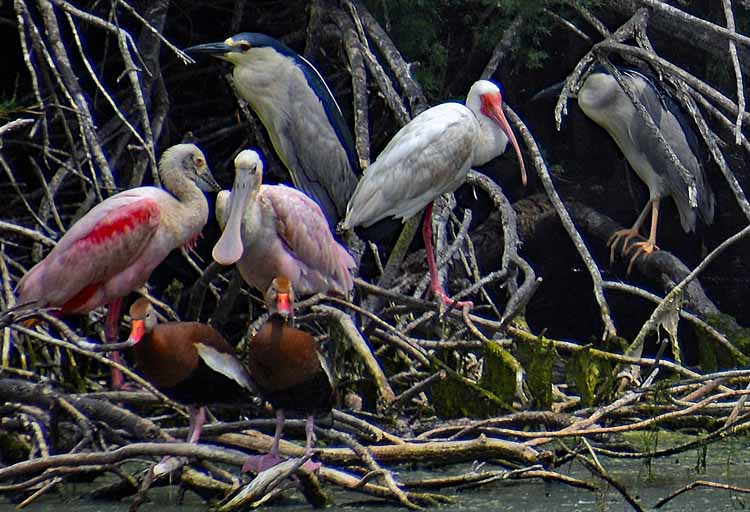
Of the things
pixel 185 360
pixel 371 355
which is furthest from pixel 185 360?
pixel 371 355

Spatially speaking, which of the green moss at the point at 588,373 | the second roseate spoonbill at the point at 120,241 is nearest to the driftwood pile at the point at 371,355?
the green moss at the point at 588,373

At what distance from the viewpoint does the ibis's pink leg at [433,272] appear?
593 cm

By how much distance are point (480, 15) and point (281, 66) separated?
1227mm

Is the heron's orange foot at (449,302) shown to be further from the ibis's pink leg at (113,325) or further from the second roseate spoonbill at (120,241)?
the ibis's pink leg at (113,325)

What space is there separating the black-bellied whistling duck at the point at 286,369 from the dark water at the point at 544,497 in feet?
1.00

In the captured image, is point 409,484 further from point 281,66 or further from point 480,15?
point 480,15

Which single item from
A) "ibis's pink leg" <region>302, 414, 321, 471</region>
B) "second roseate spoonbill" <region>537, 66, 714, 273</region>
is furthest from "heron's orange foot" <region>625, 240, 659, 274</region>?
"ibis's pink leg" <region>302, 414, 321, 471</region>

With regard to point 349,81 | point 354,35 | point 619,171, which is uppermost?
point 354,35

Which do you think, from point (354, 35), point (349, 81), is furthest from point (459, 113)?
point (349, 81)

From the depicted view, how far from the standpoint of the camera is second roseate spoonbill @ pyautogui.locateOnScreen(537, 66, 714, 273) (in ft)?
26.3

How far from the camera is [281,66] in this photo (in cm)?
684

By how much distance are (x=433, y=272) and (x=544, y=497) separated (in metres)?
1.80

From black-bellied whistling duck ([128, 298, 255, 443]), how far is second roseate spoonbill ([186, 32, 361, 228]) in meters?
2.27

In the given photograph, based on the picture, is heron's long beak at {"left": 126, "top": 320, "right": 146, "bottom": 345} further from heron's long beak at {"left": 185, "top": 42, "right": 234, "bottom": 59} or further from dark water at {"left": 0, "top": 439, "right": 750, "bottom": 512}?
heron's long beak at {"left": 185, "top": 42, "right": 234, "bottom": 59}
